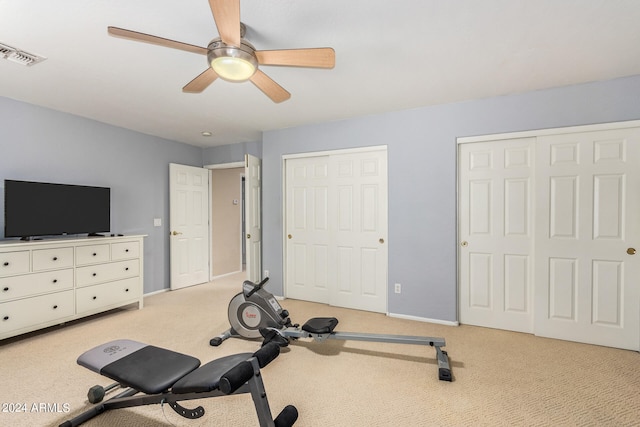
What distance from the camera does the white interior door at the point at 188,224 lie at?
16.4 ft

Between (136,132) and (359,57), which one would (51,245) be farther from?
(359,57)

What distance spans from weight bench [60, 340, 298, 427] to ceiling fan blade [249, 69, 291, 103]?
5.77 ft

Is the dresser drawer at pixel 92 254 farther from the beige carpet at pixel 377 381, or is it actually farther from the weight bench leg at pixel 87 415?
the weight bench leg at pixel 87 415

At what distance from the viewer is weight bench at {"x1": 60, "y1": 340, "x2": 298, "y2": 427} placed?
149 cm

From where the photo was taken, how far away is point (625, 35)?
6.87 feet

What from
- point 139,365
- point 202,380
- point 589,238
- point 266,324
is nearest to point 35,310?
point 139,365

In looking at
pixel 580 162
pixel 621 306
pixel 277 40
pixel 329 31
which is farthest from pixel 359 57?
pixel 621 306

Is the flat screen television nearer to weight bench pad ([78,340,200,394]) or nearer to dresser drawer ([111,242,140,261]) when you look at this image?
dresser drawer ([111,242,140,261])

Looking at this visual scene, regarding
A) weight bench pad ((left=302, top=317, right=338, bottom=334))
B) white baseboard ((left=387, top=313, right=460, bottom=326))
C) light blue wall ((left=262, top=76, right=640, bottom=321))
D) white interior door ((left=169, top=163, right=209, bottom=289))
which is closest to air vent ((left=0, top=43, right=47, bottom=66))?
white interior door ((left=169, top=163, right=209, bottom=289))

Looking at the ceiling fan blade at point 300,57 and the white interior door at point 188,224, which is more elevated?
the ceiling fan blade at point 300,57

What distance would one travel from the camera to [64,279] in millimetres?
3217

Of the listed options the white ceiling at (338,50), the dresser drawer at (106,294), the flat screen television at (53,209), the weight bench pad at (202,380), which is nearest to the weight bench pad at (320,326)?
the weight bench pad at (202,380)

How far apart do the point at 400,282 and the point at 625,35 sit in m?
2.84

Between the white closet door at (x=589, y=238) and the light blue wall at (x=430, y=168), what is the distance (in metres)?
0.36
